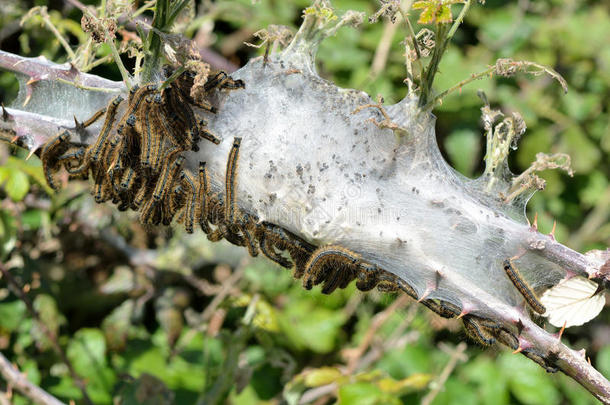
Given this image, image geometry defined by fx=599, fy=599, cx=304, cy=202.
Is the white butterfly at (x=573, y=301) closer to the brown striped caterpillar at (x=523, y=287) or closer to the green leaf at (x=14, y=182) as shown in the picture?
the brown striped caterpillar at (x=523, y=287)

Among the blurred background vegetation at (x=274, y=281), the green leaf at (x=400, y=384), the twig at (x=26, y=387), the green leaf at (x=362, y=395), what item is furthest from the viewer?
the blurred background vegetation at (x=274, y=281)

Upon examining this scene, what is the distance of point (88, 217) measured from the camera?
12.3 feet

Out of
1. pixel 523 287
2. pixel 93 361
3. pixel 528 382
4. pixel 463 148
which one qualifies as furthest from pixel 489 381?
pixel 93 361

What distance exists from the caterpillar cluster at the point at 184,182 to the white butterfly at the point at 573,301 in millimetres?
183

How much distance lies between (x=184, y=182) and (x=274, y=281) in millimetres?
2393

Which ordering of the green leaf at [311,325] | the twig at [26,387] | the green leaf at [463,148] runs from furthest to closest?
the green leaf at [463,148] → the green leaf at [311,325] → the twig at [26,387]

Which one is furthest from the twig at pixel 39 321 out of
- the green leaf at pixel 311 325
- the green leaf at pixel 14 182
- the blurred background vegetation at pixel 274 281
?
the green leaf at pixel 311 325

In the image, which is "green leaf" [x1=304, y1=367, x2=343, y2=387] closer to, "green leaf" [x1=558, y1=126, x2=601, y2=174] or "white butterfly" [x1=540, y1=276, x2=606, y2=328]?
"white butterfly" [x1=540, y1=276, x2=606, y2=328]

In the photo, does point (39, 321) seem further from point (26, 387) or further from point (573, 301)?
point (573, 301)

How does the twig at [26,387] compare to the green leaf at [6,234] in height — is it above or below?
below

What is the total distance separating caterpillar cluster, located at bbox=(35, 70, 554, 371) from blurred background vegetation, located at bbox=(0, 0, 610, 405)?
0.36 m

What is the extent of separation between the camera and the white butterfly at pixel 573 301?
189 cm

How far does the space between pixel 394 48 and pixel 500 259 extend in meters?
3.31

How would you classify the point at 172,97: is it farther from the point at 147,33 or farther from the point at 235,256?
the point at 235,256
